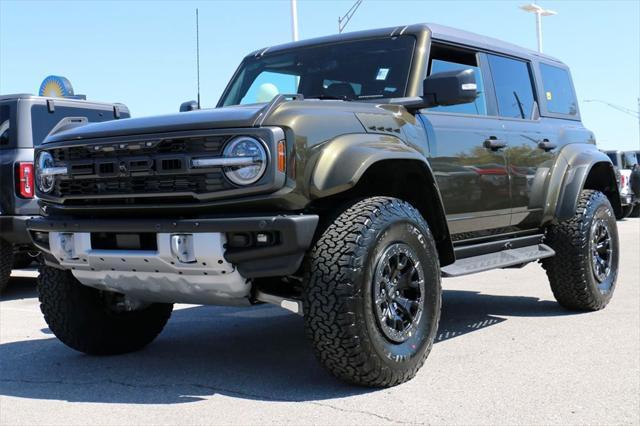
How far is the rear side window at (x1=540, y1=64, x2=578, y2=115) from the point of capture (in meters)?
6.66

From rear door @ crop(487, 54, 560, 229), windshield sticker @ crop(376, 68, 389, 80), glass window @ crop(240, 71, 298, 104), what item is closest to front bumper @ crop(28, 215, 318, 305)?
windshield sticker @ crop(376, 68, 389, 80)

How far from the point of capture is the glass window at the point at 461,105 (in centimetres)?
515

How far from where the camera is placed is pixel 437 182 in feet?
15.6

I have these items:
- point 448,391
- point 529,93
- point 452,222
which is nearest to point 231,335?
point 452,222

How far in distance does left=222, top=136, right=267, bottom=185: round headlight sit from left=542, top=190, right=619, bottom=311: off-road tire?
3247 mm

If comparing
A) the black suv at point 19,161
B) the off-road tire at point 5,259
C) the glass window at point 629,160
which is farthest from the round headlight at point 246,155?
the glass window at point 629,160

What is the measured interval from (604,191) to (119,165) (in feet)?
15.2

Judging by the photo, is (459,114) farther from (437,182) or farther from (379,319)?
(379,319)

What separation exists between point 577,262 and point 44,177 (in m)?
3.86

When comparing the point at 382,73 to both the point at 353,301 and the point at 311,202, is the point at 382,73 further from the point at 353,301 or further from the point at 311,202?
the point at 353,301

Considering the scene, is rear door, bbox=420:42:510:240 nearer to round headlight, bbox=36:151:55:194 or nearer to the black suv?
round headlight, bbox=36:151:55:194

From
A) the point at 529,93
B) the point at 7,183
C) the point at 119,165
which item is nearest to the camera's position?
the point at 119,165

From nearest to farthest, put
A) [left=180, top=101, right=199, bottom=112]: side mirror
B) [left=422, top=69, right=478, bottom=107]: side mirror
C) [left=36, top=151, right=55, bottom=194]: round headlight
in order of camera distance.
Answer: [left=36, top=151, right=55, bottom=194]: round headlight, [left=422, top=69, right=478, bottom=107]: side mirror, [left=180, top=101, right=199, bottom=112]: side mirror

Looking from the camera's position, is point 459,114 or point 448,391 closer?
point 448,391
